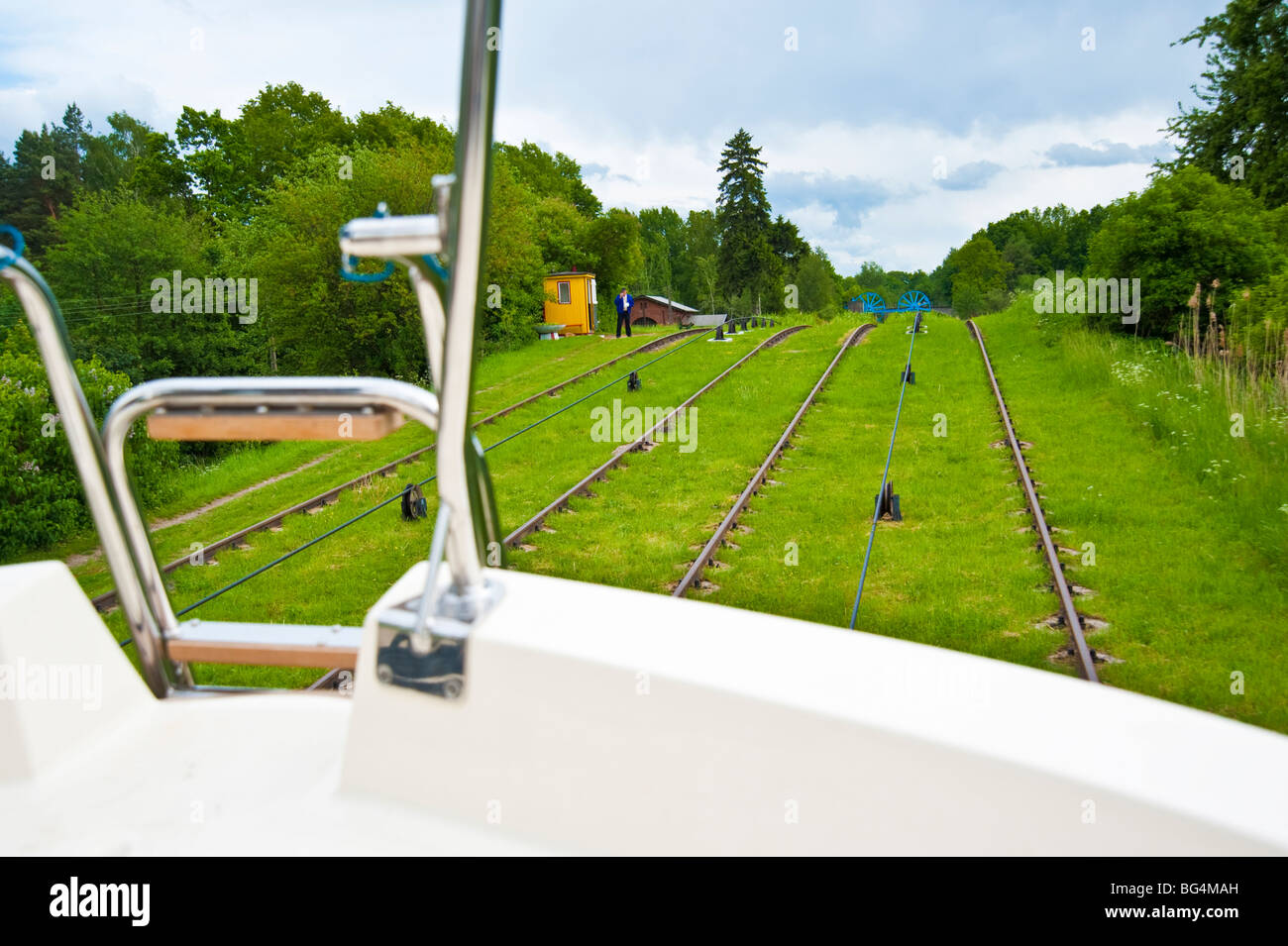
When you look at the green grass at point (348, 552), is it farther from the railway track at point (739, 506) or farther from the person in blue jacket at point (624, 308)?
the person in blue jacket at point (624, 308)

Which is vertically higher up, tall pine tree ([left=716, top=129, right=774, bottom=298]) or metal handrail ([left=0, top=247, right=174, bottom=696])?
tall pine tree ([left=716, top=129, right=774, bottom=298])

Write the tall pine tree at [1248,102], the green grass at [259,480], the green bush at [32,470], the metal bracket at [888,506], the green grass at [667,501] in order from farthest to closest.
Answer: the tall pine tree at [1248,102] → the green bush at [32,470] → the green grass at [259,480] → the metal bracket at [888,506] → the green grass at [667,501]

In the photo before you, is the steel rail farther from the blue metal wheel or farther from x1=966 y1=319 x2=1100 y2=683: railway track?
the blue metal wheel

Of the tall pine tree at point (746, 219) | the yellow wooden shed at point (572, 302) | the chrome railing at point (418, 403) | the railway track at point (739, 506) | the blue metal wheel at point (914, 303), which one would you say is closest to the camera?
the chrome railing at point (418, 403)

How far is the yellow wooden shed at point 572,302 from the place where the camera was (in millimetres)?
34438

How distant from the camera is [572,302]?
3475 cm

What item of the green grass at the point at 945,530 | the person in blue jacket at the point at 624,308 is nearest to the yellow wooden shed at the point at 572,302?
the person in blue jacket at the point at 624,308

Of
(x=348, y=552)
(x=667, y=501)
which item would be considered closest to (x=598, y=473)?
(x=667, y=501)

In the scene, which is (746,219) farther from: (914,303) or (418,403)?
(418,403)

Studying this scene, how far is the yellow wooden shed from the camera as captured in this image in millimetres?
34438

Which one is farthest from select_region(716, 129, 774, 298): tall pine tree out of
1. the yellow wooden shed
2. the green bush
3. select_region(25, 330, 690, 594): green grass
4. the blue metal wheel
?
the green bush
